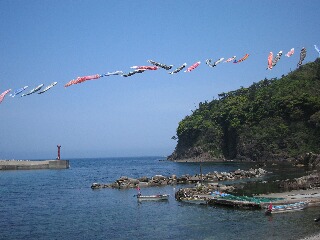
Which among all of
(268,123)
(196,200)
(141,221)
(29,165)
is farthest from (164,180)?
(29,165)

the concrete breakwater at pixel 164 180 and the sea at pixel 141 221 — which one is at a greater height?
the concrete breakwater at pixel 164 180

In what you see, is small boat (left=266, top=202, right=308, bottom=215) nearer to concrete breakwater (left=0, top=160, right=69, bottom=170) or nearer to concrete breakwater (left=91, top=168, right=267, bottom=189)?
concrete breakwater (left=91, top=168, right=267, bottom=189)

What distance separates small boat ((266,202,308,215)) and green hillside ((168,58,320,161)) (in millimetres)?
84338

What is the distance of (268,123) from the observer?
13712cm

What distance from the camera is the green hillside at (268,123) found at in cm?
12527

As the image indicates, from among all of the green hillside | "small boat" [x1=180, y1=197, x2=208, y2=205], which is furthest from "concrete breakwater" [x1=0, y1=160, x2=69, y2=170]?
"small boat" [x1=180, y1=197, x2=208, y2=205]

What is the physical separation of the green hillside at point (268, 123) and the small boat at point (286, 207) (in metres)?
84.3

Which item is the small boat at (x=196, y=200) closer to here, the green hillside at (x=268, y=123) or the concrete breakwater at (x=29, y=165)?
the green hillside at (x=268, y=123)

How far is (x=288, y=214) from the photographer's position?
124 feet

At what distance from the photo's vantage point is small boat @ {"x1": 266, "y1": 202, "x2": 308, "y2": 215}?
3811 centimetres

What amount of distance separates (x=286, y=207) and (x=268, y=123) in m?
102

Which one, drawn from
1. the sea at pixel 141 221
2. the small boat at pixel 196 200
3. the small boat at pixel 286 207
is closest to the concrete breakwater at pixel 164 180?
the sea at pixel 141 221

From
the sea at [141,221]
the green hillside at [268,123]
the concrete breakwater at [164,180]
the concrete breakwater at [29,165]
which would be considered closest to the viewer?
the sea at [141,221]

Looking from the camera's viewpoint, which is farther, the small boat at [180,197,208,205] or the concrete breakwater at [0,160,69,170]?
the concrete breakwater at [0,160,69,170]
